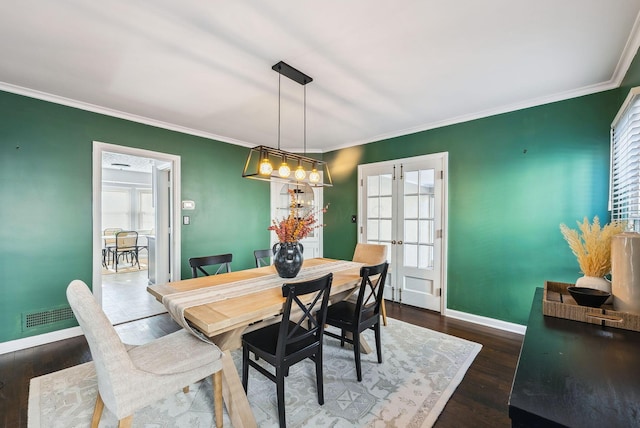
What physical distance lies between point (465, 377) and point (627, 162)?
6.42ft

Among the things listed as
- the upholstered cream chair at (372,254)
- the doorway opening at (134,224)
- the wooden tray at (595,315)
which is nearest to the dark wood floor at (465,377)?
the doorway opening at (134,224)

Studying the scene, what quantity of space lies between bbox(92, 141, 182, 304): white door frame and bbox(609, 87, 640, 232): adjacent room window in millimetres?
4377

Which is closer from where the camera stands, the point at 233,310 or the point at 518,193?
the point at 233,310

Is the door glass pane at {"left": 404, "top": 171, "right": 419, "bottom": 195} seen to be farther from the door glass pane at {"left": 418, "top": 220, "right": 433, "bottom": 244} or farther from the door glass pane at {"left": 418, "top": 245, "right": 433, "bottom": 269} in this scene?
the door glass pane at {"left": 418, "top": 245, "right": 433, "bottom": 269}

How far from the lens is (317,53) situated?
80.9 inches

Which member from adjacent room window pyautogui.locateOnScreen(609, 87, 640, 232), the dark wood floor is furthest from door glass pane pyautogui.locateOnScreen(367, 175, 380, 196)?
adjacent room window pyautogui.locateOnScreen(609, 87, 640, 232)

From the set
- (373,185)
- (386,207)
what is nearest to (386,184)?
(373,185)

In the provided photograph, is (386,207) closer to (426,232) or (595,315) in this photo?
(426,232)

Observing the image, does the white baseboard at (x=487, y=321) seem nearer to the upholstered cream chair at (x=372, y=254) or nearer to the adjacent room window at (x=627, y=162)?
the upholstered cream chair at (x=372, y=254)

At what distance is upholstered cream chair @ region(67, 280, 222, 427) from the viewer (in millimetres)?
1329

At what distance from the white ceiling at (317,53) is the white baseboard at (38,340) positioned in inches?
95.2

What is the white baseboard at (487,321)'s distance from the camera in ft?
10.00

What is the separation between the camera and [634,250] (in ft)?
3.86

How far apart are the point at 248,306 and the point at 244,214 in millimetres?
2914
